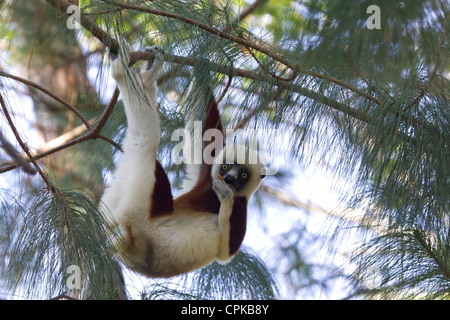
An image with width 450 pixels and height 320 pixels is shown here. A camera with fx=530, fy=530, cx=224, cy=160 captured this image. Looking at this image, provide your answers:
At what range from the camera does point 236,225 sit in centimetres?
321

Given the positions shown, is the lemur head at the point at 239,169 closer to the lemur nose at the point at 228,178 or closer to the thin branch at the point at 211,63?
the lemur nose at the point at 228,178

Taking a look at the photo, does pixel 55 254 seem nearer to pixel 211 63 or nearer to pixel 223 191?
pixel 211 63

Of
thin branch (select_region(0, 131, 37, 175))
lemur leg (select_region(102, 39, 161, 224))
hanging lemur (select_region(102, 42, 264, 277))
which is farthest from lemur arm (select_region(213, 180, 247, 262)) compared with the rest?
thin branch (select_region(0, 131, 37, 175))

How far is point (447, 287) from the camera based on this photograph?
242 cm

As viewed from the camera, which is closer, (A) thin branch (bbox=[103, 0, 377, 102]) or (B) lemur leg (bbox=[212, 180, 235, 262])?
(A) thin branch (bbox=[103, 0, 377, 102])

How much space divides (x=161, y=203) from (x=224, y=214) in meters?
0.39

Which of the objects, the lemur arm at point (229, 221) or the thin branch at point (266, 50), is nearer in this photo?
the thin branch at point (266, 50)

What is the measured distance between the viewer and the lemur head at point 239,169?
3.25 metres

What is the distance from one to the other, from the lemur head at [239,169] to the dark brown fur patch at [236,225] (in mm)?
104

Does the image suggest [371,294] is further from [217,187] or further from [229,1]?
[229,1]

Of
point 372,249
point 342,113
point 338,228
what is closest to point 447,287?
point 372,249

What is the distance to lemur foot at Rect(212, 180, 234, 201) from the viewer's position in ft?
10.2

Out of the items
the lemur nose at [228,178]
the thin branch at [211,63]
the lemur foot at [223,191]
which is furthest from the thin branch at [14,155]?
the lemur nose at [228,178]

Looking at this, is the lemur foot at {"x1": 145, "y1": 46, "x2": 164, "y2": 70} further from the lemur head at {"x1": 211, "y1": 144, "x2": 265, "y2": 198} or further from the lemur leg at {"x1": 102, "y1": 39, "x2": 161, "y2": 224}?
the lemur head at {"x1": 211, "y1": 144, "x2": 265, "y2": 198}
